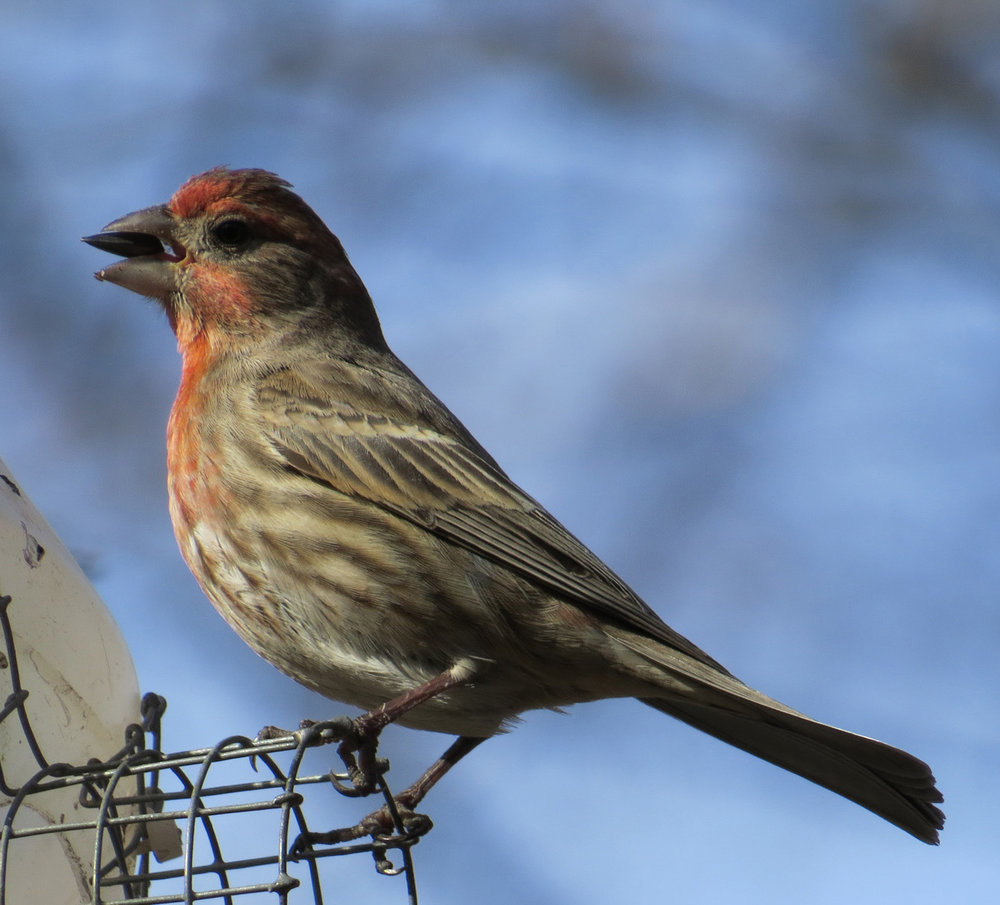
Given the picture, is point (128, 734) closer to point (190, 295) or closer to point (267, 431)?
point (267, 431)

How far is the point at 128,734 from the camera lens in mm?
3803

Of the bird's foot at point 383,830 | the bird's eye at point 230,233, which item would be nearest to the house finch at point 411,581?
the bird's foot at point 383,830

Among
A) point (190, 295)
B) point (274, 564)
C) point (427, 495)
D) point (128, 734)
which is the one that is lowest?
point (128, 734)

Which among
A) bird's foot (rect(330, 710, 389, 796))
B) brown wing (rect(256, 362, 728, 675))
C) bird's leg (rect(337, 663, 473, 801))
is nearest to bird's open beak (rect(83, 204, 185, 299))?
brown wing (rect(256, 362, 728, 675))

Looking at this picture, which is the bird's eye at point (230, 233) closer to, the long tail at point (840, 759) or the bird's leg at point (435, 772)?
the bird's leg at point (435, 772)

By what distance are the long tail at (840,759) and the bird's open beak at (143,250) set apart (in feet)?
8.69

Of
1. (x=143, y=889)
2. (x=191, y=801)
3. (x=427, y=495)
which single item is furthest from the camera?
(x=427, y=495)

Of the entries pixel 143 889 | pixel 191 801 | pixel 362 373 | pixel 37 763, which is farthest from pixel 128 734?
pixel 362 373

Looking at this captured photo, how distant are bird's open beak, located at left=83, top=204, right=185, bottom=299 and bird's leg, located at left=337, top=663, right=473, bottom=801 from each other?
6.85 feet

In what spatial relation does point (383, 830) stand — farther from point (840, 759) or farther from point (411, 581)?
point (840, 759)

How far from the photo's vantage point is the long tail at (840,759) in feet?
13.3

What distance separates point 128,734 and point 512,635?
126 centimetres

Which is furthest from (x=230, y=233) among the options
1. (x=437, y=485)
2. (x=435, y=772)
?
(x=435, y=772)

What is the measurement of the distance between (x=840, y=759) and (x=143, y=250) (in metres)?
3.31
